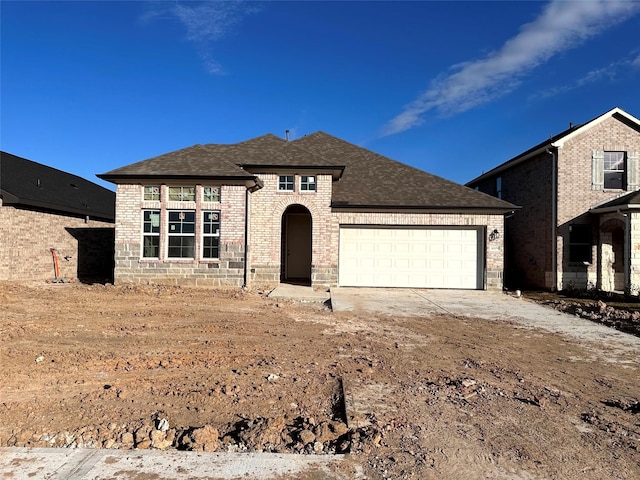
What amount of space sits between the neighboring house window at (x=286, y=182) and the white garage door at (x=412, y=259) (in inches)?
121

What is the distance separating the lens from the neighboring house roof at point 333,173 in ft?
43.6

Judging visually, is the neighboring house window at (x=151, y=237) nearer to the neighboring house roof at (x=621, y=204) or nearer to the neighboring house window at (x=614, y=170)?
the neighboring house roof at (x=621, y=204)

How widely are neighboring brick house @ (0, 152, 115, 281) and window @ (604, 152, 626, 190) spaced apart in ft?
67.0

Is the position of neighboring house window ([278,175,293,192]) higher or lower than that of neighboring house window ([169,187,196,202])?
higher

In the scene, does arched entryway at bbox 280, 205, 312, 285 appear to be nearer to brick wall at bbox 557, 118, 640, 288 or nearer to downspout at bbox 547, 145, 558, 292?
downspout at bbox 547, 145, 558, 292

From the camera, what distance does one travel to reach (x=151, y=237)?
1329 centimetres

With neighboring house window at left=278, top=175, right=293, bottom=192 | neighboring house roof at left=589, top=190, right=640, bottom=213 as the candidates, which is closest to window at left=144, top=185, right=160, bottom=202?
neighboring house window at left=278, top=175, right=293, bottom=192

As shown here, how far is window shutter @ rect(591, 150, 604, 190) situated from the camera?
15523 mm

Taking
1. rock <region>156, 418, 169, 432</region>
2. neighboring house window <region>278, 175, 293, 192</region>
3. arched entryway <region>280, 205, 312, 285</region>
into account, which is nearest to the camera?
rock <region>156, 418, 169, 432</region>

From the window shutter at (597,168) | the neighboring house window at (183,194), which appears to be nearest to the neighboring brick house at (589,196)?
the window shutter at (597,168)

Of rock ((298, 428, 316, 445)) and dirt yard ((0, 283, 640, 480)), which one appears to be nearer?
dirt yard ((0, 283, 640, 480))

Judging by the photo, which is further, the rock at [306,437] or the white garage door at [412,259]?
the white garage door at [412,259]

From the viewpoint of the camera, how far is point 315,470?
2930 mm

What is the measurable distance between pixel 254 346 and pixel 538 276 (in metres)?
14.5
